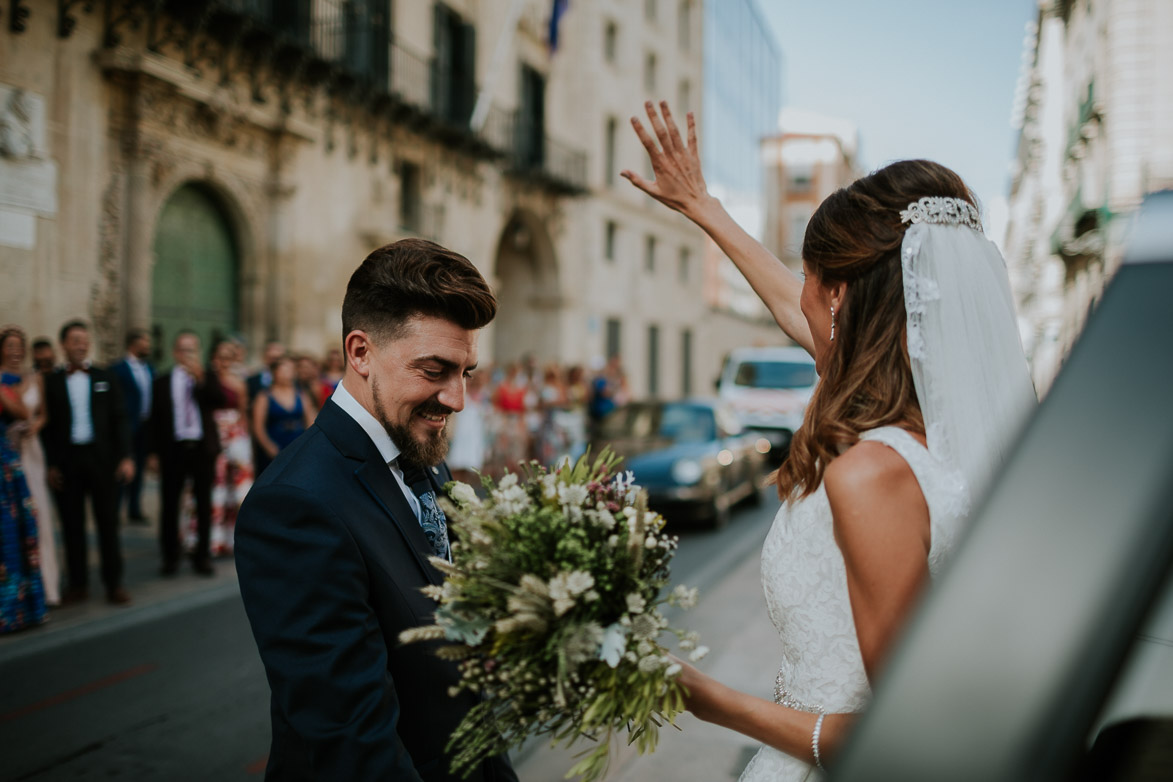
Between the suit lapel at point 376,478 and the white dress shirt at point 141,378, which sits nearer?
the suit lapel at point 376,478

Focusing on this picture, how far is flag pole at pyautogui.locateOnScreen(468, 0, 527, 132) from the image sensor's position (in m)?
20.1

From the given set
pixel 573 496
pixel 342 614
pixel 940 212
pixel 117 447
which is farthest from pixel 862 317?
pixel 117 447

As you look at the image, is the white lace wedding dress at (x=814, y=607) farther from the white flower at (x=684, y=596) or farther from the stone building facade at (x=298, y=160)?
the stone building facade at (x=298, y=160)

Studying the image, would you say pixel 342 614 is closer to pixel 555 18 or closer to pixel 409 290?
pixel 409 290

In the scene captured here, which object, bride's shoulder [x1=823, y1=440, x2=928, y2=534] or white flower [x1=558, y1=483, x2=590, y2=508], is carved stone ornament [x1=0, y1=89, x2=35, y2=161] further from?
bride's shoulder [x1=823, y1=440, x2=928, y2=534]

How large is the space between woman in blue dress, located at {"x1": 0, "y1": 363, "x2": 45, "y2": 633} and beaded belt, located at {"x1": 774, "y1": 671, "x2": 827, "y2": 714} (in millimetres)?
6147

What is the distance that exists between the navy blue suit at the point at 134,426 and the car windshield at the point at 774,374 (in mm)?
11223

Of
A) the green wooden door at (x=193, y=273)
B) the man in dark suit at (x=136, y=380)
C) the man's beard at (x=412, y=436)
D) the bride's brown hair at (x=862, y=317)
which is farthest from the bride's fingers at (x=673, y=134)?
the green wooden door at (x=193, y=273)

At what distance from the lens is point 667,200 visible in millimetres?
2613

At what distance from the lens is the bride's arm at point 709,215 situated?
255cm

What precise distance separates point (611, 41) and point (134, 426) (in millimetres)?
23141

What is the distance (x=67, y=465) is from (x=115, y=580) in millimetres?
1004

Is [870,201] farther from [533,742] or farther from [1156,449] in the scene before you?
[533,742]

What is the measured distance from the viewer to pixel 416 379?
1962 millimetres
